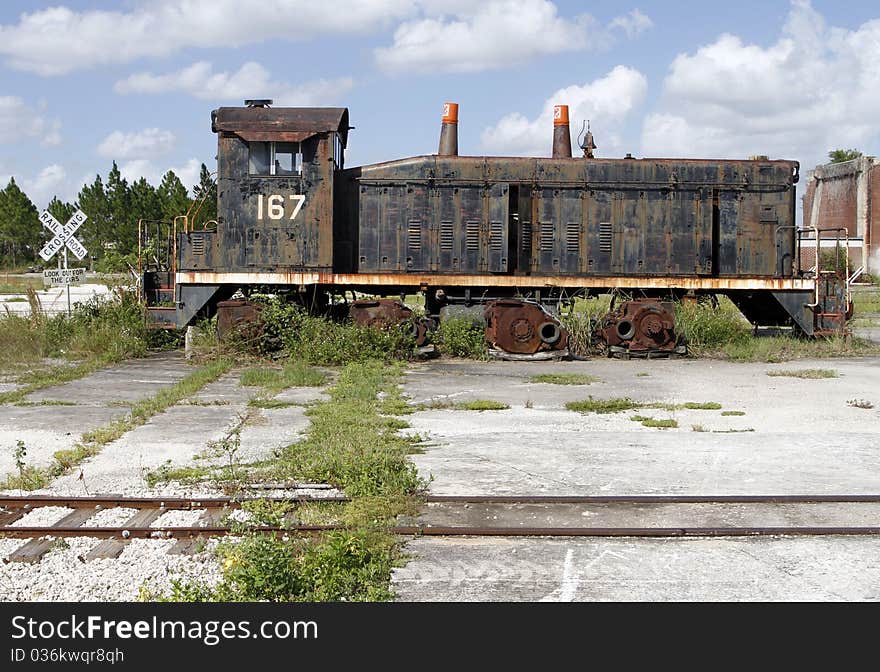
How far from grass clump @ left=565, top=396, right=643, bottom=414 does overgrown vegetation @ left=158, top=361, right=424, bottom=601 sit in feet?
8.16

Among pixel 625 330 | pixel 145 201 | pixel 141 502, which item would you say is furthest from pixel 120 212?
pixel 141 502

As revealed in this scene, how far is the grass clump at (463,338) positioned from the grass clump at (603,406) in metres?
5.66

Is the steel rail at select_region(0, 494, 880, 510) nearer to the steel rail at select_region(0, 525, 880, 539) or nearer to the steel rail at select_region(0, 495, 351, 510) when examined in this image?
the steel rail at select_region(0, 495, 351, 510)

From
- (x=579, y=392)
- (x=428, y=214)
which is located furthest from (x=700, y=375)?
(x=428, y=214)

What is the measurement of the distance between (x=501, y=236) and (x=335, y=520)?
39.5ft

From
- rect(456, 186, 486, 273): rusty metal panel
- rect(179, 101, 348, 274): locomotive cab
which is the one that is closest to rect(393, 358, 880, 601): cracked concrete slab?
rect(456, 186, 486, 273): rusty metal panel

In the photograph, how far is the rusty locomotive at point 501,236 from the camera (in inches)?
706

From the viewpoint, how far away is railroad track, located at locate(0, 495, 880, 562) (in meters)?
6.62

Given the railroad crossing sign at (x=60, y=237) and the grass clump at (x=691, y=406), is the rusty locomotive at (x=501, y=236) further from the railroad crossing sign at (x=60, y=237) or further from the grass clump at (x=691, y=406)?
the grass clump at (x=691, y=406)

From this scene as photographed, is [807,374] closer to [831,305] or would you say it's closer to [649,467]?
[831,305]

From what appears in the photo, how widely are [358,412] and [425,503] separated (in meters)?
4.00

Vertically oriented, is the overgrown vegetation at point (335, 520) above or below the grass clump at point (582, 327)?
below

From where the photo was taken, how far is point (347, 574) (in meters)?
5.57

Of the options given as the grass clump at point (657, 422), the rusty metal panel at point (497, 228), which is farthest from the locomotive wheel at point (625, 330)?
the grass clump at point (657, 422)
